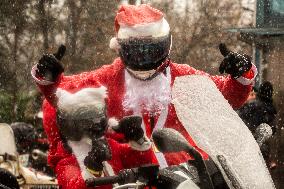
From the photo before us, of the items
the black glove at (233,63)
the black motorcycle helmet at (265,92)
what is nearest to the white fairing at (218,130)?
the black glove at (233,63)

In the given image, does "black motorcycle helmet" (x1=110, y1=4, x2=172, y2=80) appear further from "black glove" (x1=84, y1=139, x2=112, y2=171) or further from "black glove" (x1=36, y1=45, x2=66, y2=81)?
"black glove" (x1=84, y1=139, x2=112, y2=171)

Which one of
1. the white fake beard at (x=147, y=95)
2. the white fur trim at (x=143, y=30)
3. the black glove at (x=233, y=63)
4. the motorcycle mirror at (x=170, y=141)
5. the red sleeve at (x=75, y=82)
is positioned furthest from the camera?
the white fake beard at (x=147, y=95)

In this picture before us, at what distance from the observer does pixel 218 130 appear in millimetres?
2428

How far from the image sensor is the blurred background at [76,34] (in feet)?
57.7

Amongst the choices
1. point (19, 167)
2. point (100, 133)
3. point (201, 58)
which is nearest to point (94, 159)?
point (100, 133)

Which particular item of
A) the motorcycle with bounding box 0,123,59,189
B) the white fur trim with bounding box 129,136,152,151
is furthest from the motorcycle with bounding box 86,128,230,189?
the motorcycle with bounding box 0,123,59,189

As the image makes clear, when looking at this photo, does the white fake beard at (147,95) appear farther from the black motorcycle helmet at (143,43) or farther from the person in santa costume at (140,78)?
the black motorcycle helmet at (143,43)

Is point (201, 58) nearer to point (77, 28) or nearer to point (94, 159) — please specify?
point (77, 28)

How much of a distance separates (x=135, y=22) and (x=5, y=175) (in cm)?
132

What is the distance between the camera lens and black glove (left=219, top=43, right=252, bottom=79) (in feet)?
12.0

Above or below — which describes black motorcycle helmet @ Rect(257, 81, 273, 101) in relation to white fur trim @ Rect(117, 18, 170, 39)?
below

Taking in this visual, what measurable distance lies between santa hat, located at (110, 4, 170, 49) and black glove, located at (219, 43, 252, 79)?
536mm

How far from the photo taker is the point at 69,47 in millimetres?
18141

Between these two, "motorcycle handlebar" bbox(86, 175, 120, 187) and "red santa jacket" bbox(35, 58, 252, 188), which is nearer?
"motorcycle handlebar" bbox(86, 175, 120, 187)
